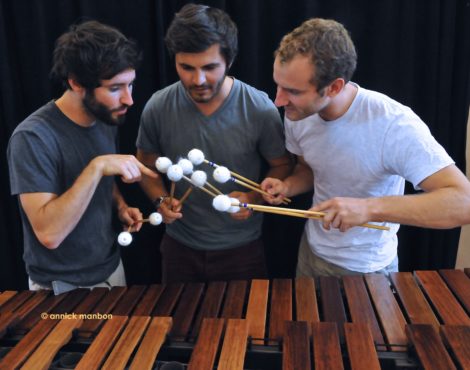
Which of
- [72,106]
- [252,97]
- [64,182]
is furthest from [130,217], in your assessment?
[252,97]

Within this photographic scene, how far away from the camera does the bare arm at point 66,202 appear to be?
1.57 m

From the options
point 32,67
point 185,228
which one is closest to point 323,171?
point 185,228

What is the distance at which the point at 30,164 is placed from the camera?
1.57 metres

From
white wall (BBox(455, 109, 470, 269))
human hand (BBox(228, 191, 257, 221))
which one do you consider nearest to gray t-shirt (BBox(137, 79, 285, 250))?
human hand (BBox(228, 191, 257, 221))

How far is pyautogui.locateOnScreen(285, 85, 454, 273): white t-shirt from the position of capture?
1.52m

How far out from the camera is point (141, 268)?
264cm

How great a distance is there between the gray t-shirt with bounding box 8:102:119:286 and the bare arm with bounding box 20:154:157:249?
5cm

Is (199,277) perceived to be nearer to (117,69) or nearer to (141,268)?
(141,268)

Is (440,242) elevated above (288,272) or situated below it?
above

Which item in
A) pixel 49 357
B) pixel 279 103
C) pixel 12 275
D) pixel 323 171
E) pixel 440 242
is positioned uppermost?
pixel 279 103

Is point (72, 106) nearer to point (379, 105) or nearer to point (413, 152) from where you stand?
point (379, 105)

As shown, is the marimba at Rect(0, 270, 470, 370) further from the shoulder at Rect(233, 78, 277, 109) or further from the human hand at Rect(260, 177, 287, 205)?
the shoulder at Rect(233, 78, 277, 109)

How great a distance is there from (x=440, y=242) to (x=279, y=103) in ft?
4.51

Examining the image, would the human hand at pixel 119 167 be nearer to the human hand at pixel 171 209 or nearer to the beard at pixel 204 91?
the human hand at pixel 171 209
